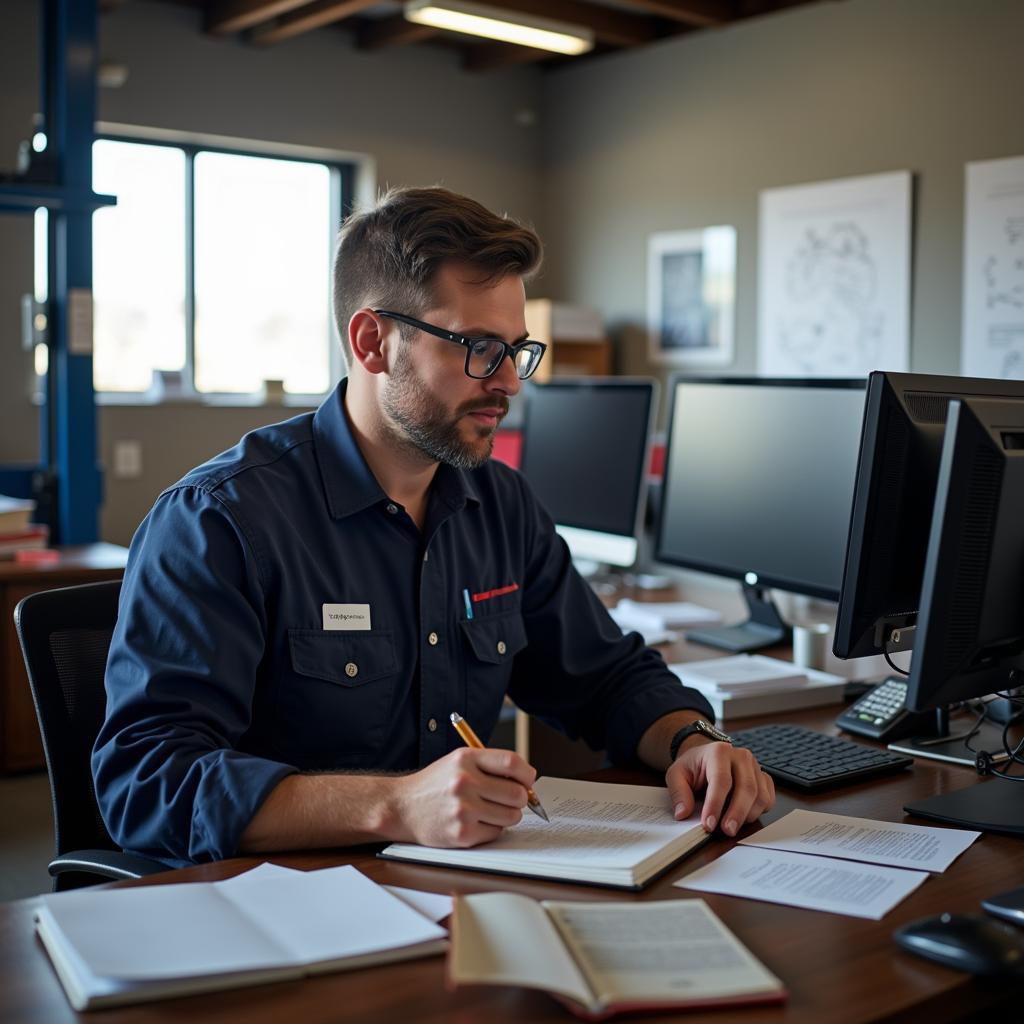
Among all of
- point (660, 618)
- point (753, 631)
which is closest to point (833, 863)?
point (753, 631)

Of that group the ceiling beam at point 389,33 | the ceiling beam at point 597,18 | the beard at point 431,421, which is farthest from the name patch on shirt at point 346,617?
the ceiling beam at point 389,33

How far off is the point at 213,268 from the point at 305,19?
1.16 m

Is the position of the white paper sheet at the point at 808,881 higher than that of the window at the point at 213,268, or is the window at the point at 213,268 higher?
the window at the point at 213,268

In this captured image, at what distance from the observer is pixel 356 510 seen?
58.7 inches

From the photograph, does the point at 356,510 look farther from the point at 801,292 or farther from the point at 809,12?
the point at 809,12

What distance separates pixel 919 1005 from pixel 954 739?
82 centimetres

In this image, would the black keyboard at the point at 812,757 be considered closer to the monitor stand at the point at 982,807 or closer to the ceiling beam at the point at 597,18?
the monitor stand at the point at 982,807

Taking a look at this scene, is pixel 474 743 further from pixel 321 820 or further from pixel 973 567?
pixel 973 567

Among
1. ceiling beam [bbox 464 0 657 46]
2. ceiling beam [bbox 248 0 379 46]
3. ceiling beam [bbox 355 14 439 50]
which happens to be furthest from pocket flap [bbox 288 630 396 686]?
ceiling beam [bbox 355 14 439 50]

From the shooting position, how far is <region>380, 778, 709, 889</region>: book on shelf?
3.63 feet

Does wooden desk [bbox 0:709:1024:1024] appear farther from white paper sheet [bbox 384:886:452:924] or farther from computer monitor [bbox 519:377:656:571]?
computer monitor [bbox 519:377:656:571]

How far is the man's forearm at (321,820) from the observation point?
1.15 metres

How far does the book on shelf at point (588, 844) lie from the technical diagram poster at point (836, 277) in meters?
3.49

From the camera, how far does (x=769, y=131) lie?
5.25 m
